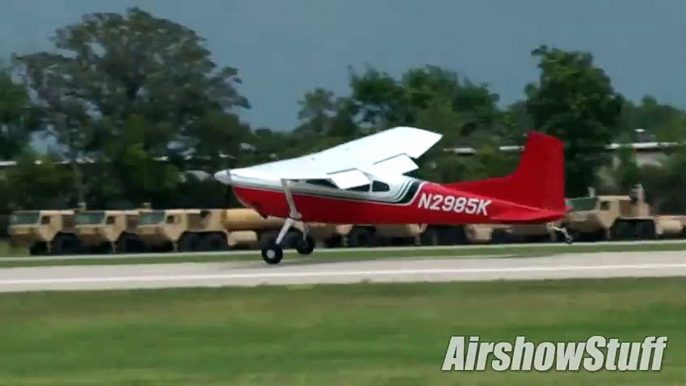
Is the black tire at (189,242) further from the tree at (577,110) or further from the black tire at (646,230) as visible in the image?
the tree at (577,110)

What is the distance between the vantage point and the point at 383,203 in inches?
1454

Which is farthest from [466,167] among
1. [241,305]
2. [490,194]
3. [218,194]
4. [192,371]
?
[192,371]

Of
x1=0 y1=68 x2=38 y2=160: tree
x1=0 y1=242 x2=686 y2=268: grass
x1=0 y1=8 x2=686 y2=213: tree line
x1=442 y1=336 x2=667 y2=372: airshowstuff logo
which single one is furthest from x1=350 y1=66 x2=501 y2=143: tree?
x1=442 y1=336 x2=667 y2=372: airshowstuff logo

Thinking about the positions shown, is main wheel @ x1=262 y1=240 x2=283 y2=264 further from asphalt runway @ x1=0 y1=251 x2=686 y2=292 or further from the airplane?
asphalt runway @ x1=0 y1=251 x2=686 y2=292

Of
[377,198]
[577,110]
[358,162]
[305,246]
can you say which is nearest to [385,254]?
[305,246]

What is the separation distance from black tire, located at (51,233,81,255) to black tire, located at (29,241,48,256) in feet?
1.07

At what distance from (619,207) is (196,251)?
15318mm

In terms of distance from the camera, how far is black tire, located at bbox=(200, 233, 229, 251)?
51.7 metres

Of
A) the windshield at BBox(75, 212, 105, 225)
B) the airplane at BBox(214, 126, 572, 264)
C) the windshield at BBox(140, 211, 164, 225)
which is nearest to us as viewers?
the airplane at BBox(214, 126, 572, 264)

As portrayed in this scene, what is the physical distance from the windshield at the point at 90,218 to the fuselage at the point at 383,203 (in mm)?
16766

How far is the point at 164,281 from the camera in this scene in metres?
29.8

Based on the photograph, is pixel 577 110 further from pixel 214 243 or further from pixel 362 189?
Answer: pixel 362 189

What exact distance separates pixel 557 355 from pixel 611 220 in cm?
3682

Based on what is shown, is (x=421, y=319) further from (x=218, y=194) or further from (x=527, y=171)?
(x=218, y=194)
